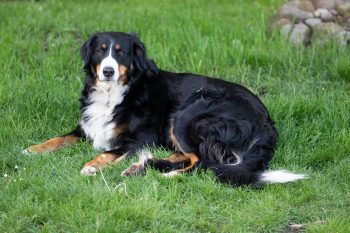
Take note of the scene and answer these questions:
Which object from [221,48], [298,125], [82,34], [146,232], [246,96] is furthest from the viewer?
[82,34]

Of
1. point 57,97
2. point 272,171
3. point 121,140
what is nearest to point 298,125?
point 272,171

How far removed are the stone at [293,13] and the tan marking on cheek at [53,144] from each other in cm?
353

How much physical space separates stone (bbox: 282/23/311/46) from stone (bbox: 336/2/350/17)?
0.63 meters

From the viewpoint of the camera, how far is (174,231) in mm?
3924

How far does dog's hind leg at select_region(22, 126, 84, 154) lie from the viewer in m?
5.21

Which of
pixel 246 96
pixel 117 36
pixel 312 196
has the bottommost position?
pixel 312 196

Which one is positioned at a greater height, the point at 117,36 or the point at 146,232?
the point at 117,36

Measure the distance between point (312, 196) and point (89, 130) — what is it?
2.05 metres

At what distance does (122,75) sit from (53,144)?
834mm

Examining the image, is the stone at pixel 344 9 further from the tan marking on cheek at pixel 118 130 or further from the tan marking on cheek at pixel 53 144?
the tan marking on cheek at pixel 53 144

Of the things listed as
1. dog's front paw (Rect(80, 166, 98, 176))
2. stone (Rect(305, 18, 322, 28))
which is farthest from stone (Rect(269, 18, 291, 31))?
dog's front paw (Rect(80, 166, 98, 176))

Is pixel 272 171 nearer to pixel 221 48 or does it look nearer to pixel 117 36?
pixel 117 36

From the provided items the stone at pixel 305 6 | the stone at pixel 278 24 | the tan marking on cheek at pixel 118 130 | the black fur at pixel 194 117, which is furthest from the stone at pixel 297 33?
the tan marking on cheek at pixel 118 130

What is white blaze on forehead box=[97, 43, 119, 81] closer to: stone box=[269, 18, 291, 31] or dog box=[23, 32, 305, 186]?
dog box=[23, 32, 305, 186]
